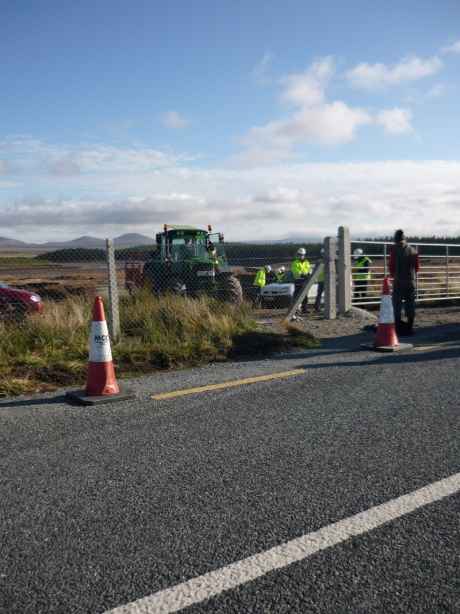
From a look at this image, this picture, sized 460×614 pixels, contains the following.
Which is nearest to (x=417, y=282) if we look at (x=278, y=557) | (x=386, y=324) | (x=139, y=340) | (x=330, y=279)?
(x=330, y=279)

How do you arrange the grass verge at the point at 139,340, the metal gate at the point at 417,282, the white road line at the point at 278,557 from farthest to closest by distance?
the metal gate at the point at 417,282, the grass verge at the point at 139,340, the white road line at the point at 278,557

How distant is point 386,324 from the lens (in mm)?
8508

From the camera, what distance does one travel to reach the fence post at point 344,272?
41.4ft

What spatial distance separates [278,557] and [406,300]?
339 inches

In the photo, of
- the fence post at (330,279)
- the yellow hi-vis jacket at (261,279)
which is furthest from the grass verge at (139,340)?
the yellow hi-vis jacket at (261,279)

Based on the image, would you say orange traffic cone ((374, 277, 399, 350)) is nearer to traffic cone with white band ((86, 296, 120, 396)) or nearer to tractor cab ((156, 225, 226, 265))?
traffic cone with white band ((86, 296, 120, 396))

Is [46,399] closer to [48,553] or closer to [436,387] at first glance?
[48,553]

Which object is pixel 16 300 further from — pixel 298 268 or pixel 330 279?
pixel 298 268

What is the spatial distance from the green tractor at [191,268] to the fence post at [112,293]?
4.85 meters

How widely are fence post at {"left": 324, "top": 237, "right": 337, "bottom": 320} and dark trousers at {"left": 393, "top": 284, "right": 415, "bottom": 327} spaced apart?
69.2 inches

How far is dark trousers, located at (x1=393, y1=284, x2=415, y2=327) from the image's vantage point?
33.9ft

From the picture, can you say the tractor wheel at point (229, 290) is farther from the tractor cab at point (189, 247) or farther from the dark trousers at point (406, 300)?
the dark trousers at point (406, 300)

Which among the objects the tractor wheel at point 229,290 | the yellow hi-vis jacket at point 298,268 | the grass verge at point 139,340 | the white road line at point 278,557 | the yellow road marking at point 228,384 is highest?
the yellow hi-vis jacket at point 298,268

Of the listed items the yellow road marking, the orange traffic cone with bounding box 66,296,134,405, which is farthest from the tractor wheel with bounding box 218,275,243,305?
the orange traffic cone with bounding box 66,296,134,405
